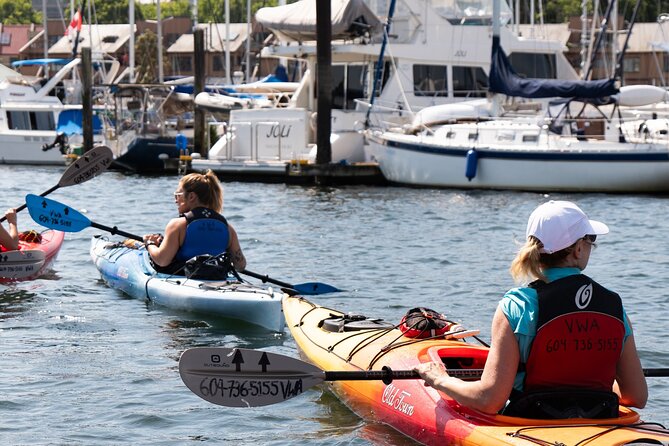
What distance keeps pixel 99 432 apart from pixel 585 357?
3168 millimetres

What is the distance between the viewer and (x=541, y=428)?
5.20 meters

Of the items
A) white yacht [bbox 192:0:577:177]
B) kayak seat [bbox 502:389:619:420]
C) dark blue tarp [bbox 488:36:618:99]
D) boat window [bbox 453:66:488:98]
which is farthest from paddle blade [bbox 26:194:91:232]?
boat window [bbox 453:66:488:98]

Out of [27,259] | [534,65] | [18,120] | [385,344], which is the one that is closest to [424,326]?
[385,344]

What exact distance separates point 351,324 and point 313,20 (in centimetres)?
Result: 2082

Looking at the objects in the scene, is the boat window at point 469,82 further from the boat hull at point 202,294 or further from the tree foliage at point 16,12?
the tree foliage at point 16,12

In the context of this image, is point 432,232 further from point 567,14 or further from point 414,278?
point 567,14

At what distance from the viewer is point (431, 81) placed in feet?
91.8

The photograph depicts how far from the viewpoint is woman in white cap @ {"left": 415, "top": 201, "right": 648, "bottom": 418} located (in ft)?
16.3

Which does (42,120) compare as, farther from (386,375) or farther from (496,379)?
(496,379)

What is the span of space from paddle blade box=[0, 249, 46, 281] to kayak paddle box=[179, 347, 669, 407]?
19.8 ft

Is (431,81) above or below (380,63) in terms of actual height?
below

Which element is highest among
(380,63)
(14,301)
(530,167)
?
(380,63)

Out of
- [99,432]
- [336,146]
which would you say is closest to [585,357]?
[99,432]

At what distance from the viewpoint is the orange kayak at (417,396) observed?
5141mm
